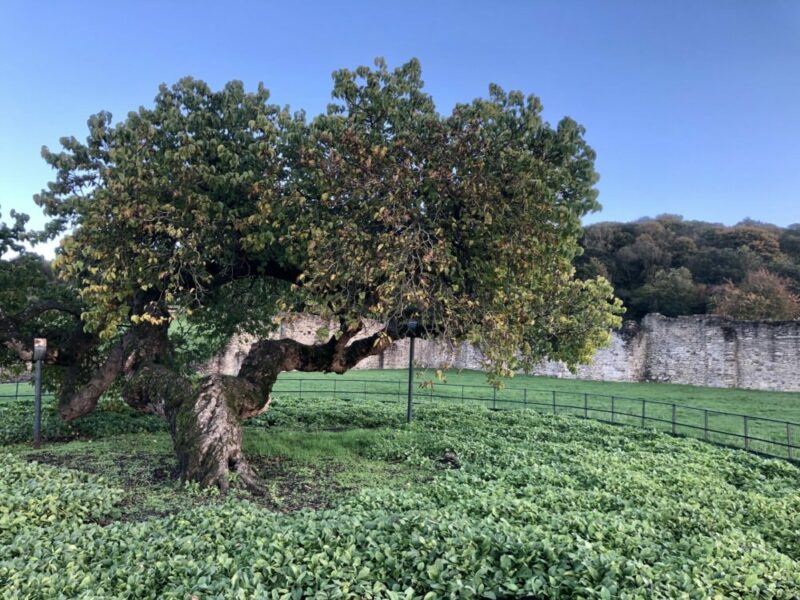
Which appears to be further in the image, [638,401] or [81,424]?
[638,401]

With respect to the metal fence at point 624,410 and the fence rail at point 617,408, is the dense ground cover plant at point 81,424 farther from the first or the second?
the metal fence at point 624,410

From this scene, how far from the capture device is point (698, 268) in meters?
49.2

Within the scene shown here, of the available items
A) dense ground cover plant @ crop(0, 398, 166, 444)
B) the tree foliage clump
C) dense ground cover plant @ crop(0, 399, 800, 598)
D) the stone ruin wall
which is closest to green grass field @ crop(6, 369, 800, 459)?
the stone ruin wall

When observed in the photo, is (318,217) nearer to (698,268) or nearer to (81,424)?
(81,424)

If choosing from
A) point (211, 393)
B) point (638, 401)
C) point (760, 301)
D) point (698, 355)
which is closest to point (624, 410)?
point (638, 401)

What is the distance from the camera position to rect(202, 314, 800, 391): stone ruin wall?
2533 centimetres

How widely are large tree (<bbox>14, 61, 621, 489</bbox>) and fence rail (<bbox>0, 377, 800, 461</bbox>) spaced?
206cm

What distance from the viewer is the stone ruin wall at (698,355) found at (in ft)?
83.1

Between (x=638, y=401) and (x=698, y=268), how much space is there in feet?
109

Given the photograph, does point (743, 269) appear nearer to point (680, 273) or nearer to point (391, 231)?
point (680, 273)

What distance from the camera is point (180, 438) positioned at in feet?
27.5

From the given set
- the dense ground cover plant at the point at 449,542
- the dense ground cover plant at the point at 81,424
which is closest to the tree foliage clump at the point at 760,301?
the dense ground cover plant at the point at 449,542

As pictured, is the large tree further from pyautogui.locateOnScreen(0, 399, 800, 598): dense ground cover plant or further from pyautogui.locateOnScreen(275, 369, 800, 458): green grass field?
pyautogui.locateOnScreen(275, 369, 800, 458): green grass field

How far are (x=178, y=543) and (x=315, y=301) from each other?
430 cm
